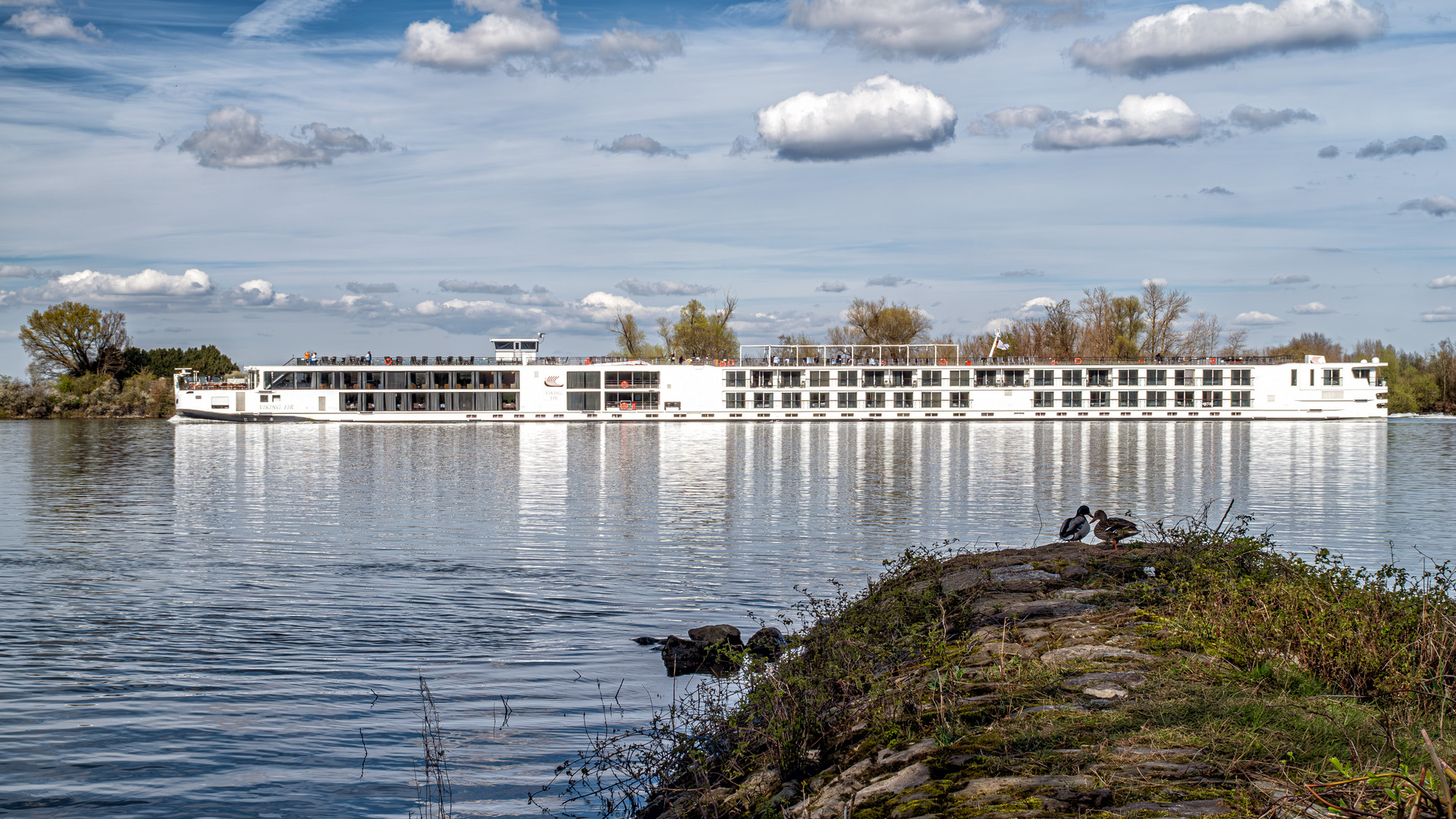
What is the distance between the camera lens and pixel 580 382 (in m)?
111

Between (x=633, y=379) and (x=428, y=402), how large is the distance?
21.7 metres

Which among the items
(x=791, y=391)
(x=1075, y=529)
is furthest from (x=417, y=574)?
(x=791, y=391)

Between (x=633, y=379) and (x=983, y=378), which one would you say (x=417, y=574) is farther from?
(x=983, y=378)

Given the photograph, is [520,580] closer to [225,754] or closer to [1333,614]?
[225,754]

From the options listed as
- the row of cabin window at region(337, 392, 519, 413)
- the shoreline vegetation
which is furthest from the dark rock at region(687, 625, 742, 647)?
the row of cabin window at region(337, 392, 519, 413)

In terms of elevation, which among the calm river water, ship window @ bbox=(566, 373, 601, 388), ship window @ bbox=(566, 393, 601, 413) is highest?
ship window @ bbox=(566, 373, 601, 388)

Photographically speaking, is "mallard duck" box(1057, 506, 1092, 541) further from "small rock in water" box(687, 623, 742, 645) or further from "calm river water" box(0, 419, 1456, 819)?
"small rock in water" box(687, 623, 742, 645)

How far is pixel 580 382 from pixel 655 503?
258 feet

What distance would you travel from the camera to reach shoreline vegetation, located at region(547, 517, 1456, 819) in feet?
20.3

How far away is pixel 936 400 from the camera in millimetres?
112750

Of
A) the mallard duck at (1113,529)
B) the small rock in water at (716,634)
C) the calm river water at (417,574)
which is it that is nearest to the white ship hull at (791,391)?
the calm river water at (417,574)

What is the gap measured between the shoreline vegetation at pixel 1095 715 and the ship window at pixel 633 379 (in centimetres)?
9899

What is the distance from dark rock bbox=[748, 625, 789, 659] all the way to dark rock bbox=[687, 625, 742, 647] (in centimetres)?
28

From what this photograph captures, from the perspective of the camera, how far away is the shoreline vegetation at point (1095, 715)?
→ 618 centimetres
